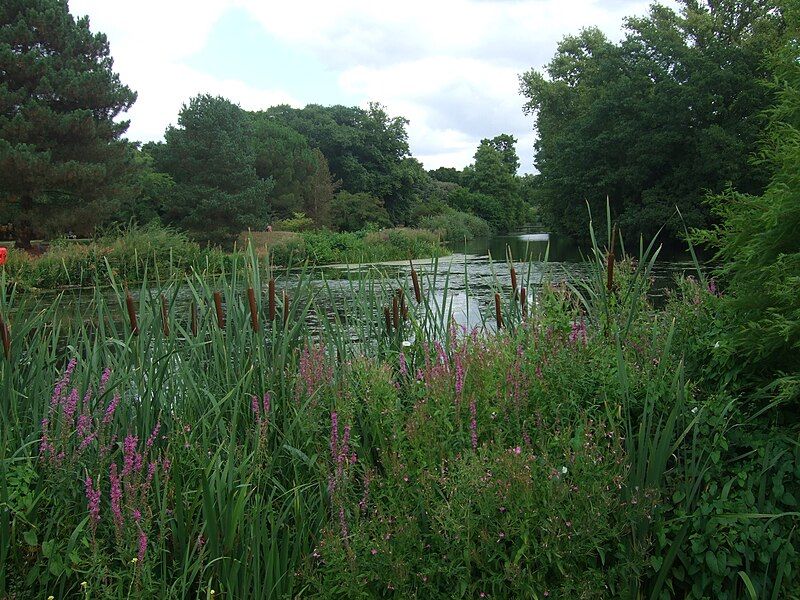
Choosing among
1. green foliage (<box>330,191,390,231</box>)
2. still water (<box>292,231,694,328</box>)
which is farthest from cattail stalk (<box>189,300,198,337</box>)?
green foliage (<box>330,191,390,231</box>)

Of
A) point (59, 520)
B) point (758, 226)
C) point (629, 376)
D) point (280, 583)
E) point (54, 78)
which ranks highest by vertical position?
point (54, 78)

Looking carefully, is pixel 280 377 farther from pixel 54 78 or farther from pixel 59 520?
pixel 54 78

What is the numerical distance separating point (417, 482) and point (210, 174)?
33.6 metres

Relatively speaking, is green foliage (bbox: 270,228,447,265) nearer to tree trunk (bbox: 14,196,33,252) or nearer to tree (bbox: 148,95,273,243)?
tree (bbox: 148,95,273,243)

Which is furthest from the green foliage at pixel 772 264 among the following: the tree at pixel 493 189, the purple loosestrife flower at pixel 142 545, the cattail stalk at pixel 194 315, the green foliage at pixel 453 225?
the tree at pixel 493 189

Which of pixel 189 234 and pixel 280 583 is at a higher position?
pixel 189 234

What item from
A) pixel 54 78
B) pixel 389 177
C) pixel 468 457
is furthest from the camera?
pixel 389 177

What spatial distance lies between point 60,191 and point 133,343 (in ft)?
82.3

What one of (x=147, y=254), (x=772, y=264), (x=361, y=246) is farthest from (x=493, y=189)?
(x=772, y=264)

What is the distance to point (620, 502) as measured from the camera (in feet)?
6.65

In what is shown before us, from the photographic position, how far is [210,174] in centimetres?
3338

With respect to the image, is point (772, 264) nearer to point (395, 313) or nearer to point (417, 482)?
point (417, 482)

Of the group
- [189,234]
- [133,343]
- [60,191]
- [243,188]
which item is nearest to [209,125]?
[243,188]

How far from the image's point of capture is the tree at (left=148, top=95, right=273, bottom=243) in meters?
32.4
